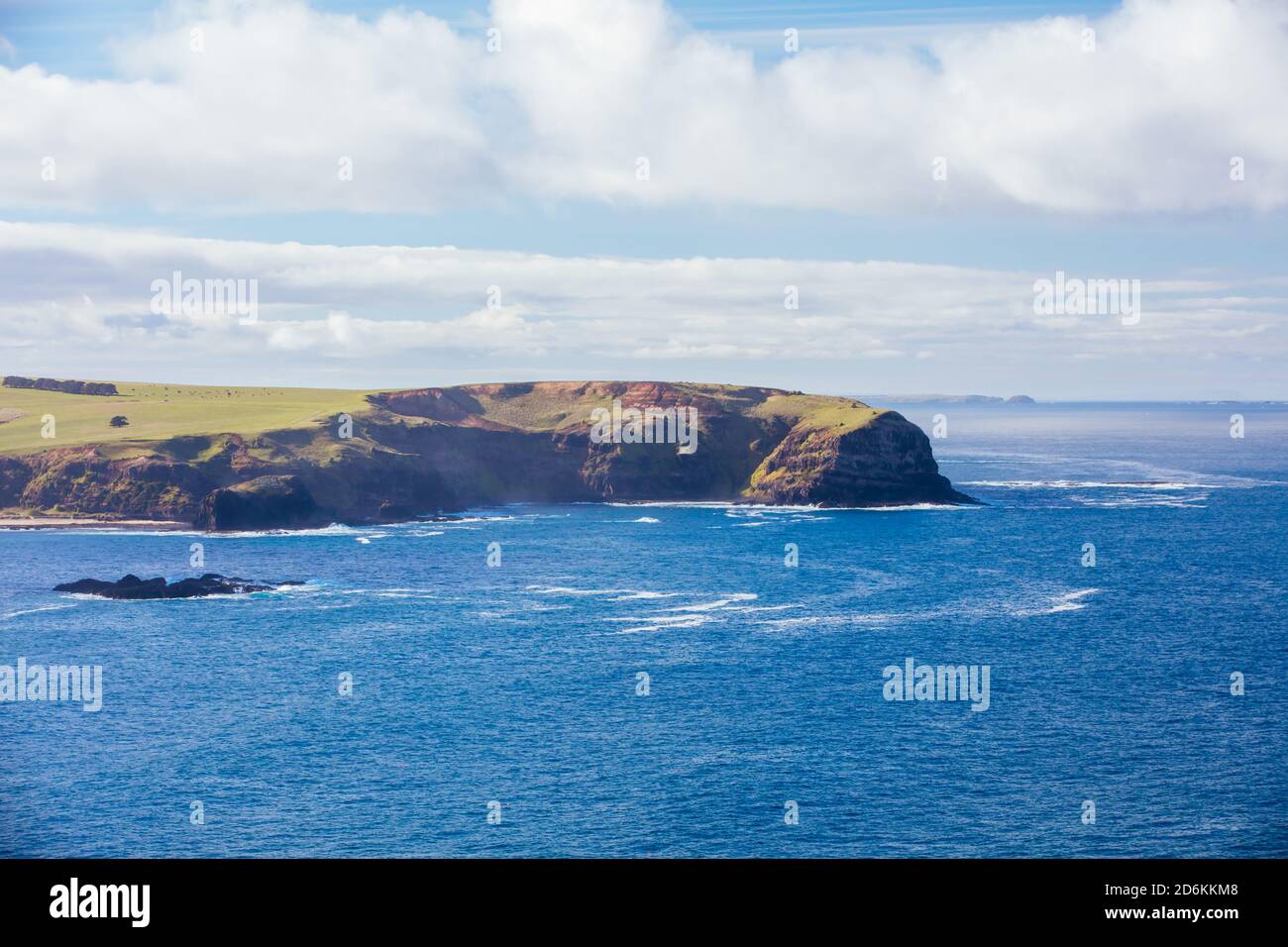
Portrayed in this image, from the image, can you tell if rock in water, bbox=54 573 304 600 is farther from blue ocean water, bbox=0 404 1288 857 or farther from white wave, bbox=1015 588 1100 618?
white wave, bbox=1015 588 1100 618

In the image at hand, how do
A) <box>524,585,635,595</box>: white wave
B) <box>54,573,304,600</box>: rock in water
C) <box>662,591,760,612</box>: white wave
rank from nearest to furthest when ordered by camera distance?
<box>662,591,760,612</box>: white wave
<box>54,573,304,600</box>: rock in water
<box>524,585,635,595</box>: white wave

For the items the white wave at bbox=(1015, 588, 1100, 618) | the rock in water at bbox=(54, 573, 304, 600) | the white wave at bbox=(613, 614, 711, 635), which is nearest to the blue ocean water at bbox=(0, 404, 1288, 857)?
the white wave at bbox=(1015, 588, 1100, 618)

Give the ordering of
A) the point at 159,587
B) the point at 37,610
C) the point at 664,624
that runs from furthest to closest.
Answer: the point at 159,587, the point at 37,610, the point at 664,624

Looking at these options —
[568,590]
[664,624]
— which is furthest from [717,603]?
[568,590]

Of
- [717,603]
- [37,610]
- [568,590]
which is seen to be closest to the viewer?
[37,610]

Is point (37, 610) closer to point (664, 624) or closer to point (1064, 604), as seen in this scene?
point (664, 624)

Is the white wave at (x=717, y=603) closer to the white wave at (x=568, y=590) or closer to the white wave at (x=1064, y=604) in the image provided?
the white wave at (x=568, y=590)
